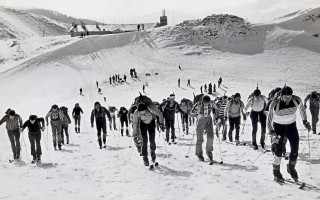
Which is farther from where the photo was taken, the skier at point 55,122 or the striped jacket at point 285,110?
the skier at point 55,122

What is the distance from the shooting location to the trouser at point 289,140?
27.9 ft

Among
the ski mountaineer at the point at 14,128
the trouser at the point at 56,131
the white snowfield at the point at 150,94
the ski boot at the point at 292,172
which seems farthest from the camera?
the trouser at the point at 56,131

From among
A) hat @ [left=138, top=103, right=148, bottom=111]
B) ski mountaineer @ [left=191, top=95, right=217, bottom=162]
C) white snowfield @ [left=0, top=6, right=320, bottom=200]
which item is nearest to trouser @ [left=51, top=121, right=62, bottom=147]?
white snowfield @ [left=0, top=6, right=320, bottom=200]

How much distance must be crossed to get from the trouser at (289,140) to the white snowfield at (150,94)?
1.84 ft

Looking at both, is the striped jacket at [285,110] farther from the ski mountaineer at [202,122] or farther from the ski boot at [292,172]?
the ski mountaineer at [202,122]

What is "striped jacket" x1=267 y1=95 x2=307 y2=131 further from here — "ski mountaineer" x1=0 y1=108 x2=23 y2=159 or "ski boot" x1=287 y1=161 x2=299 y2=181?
"ski mountaineer" x1=0 y1=108 x2=23 y2=159

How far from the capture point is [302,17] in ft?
270

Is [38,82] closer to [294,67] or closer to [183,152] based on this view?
[294,67]

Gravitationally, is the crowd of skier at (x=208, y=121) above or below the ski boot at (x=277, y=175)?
above

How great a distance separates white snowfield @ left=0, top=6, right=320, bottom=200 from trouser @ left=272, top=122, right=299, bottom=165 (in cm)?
56

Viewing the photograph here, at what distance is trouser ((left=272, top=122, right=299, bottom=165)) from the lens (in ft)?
27.9

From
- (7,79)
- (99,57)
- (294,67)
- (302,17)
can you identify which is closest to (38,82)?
(7,79)

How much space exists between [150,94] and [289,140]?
105 feet

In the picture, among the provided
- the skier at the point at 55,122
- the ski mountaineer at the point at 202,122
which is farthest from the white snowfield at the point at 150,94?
the skier at the point at 55,122
